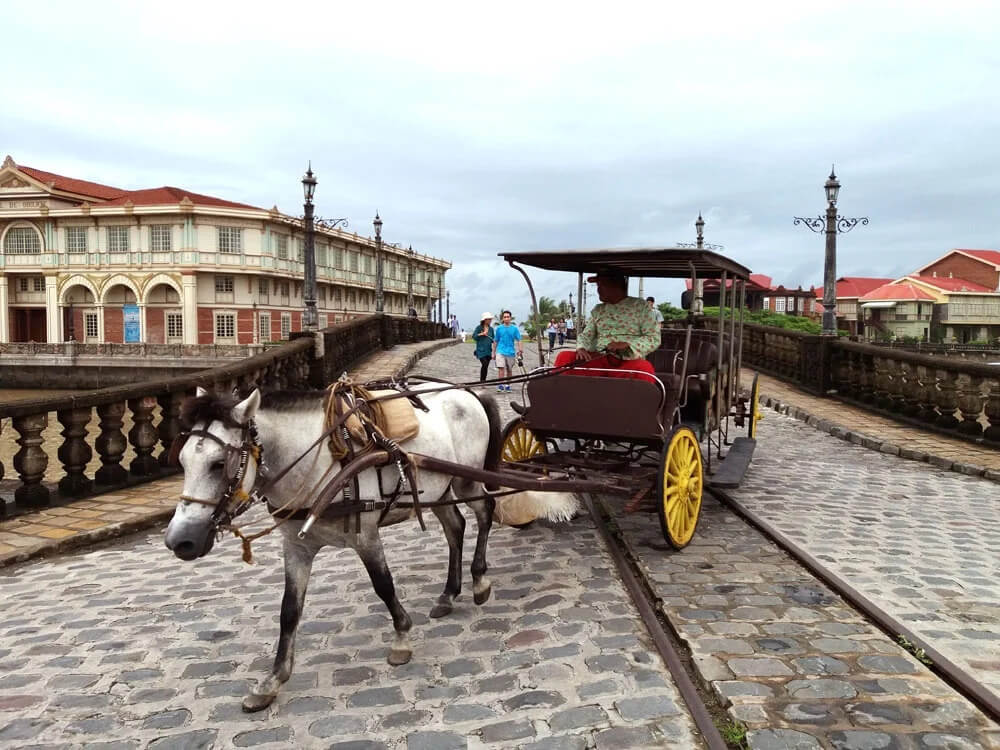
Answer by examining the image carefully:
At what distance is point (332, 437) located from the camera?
3924mm

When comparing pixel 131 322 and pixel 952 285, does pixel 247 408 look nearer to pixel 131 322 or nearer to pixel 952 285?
pixel 131 322

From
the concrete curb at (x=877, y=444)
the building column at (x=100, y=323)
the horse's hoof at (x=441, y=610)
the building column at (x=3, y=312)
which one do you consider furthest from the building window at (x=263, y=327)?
the horse's hoof at (x=441, y=610)

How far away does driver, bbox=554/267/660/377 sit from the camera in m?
6.52

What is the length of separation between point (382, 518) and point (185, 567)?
2.63 metres

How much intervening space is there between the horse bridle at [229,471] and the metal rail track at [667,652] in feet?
7.69

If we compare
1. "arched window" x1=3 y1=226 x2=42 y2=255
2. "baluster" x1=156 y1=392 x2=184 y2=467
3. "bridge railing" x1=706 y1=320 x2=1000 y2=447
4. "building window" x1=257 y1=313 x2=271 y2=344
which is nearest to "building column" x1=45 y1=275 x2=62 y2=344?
"arched window" x1=3 y1=226 x2=42 y2=255

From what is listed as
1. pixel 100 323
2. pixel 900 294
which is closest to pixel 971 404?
pixel 100 323

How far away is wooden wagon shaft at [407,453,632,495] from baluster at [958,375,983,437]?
8304mm

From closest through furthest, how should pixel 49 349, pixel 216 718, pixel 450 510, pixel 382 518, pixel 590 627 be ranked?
pixel 216 718
pixel 382 518
pixel 590 627
pixel 450 510
pixel 49 349

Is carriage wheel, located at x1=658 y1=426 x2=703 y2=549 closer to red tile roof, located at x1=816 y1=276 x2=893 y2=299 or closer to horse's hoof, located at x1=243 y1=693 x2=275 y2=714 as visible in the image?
horse's hoof, located at x1=243 y1=693 x2=275 y2=714

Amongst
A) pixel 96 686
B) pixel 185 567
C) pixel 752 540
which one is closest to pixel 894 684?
pixel 752 540

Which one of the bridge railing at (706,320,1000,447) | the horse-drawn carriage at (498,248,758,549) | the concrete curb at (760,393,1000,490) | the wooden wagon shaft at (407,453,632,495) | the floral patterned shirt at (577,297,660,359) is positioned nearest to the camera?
the wooden wagon shaft at (407,453,632,495)

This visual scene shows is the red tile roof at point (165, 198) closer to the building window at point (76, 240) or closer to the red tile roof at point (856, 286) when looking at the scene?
the building window at point (76, 240)

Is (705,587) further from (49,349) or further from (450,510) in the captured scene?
(49,349)
